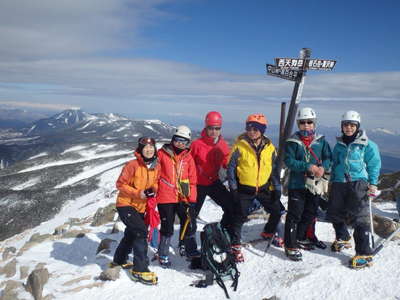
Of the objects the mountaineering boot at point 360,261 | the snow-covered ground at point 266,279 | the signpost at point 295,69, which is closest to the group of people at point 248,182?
the mountaineering boot at point 360,261

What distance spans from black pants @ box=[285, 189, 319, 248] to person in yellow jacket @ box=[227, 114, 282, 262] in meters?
0.45

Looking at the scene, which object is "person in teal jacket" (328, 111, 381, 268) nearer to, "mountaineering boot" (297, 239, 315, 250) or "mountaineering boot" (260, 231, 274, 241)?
"mountaineering boot" (297, 239, 315, 250)

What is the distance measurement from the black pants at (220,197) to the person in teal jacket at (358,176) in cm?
288

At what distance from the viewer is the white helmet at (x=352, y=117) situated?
716cm

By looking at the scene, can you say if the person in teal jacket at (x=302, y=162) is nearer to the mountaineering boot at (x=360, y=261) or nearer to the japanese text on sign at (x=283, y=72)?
the mountaineering boot at (x=360, y=261)

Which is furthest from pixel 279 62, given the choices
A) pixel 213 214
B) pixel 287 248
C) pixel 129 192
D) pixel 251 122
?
pixel 213 214

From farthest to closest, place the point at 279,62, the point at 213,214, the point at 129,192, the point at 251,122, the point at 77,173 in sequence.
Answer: the point at 77,173 → the point at 213,214 → the point at 279,62 → the point at 251,122 → the point at 129,192

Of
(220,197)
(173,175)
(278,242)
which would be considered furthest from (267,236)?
(173,175)

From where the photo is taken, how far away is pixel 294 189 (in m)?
7.64

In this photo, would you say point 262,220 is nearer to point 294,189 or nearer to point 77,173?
point 294,189

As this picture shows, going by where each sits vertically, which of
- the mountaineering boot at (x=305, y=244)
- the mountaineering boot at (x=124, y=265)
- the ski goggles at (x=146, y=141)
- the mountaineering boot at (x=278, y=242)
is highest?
the ski goggles at (x=146, y=141)

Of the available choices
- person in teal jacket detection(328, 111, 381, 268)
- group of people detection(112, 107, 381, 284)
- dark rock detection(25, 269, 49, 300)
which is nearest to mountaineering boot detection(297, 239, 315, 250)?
group of people detection(112, 107, 381, 284)

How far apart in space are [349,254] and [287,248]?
1.70m

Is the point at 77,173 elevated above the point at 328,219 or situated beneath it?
situated beneath
